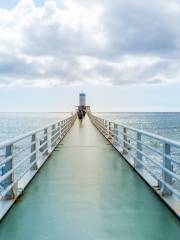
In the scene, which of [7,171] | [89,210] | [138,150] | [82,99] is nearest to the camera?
[89,210]

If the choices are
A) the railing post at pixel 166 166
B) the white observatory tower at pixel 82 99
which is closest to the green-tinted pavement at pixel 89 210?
the railing post at pixel 166 166

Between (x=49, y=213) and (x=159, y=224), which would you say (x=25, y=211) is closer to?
(x=49, y=213)

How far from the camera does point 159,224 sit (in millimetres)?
4285

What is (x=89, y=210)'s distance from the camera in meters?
4.83

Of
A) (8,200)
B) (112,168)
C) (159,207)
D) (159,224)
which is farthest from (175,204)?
(112,168)

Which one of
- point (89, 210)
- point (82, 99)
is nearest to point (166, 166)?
point (89, 210)

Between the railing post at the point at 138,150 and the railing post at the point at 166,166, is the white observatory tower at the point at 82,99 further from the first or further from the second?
the railing post at the point at 166,166

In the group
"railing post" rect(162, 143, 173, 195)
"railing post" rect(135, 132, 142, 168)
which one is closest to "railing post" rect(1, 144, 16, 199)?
"railing post" rect(162, 143, 173, 195)

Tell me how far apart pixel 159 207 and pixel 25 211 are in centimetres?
195

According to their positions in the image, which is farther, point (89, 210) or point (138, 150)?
point (138, 150)

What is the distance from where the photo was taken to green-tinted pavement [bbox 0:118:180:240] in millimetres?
3977

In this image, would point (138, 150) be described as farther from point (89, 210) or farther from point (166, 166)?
point (89, 210)

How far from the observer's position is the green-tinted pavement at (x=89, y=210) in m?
3.98

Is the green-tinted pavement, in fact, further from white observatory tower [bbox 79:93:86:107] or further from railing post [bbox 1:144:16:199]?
white observatory tower [bbox 79:93:86:107]
